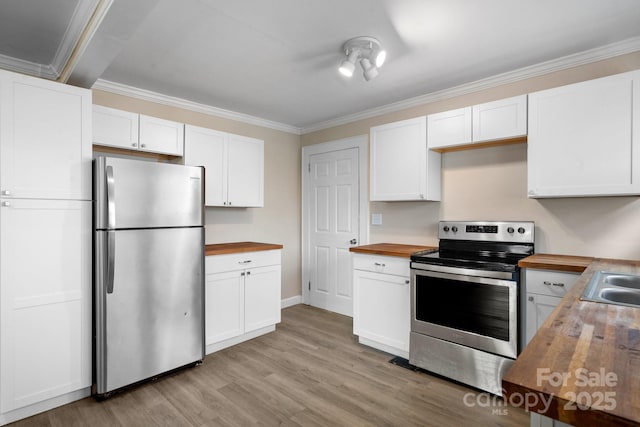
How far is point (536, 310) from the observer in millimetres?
2242

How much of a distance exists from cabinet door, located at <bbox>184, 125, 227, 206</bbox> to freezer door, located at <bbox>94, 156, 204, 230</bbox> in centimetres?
55

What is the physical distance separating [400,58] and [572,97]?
1.21m

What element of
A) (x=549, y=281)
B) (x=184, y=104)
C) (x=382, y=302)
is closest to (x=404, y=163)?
(x=382, y=302)

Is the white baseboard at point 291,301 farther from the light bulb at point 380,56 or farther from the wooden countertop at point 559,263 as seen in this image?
the light bulb at point 380,56

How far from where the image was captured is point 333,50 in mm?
2482

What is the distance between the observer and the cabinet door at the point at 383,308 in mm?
2883

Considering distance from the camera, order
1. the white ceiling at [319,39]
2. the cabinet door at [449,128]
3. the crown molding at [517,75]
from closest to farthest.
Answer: the white ceiling at [319,39], the crown molding at [517,75], the cabinet door at [449,128]

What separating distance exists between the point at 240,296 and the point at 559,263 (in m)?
2.57

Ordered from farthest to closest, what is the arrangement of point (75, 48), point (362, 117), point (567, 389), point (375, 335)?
point (362, 117) → point (375, 335) → point (75, 48) → point (567, 389)

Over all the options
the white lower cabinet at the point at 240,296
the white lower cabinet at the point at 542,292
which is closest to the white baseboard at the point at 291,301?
the white lower cabinet at the point at 240,296

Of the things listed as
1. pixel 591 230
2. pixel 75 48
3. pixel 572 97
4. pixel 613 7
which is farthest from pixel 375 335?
pixel 75 48

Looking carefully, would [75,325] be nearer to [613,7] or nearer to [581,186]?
[581,186]

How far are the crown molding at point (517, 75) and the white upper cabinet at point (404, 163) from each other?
44 centimetres

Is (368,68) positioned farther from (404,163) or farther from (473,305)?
(473,305)
